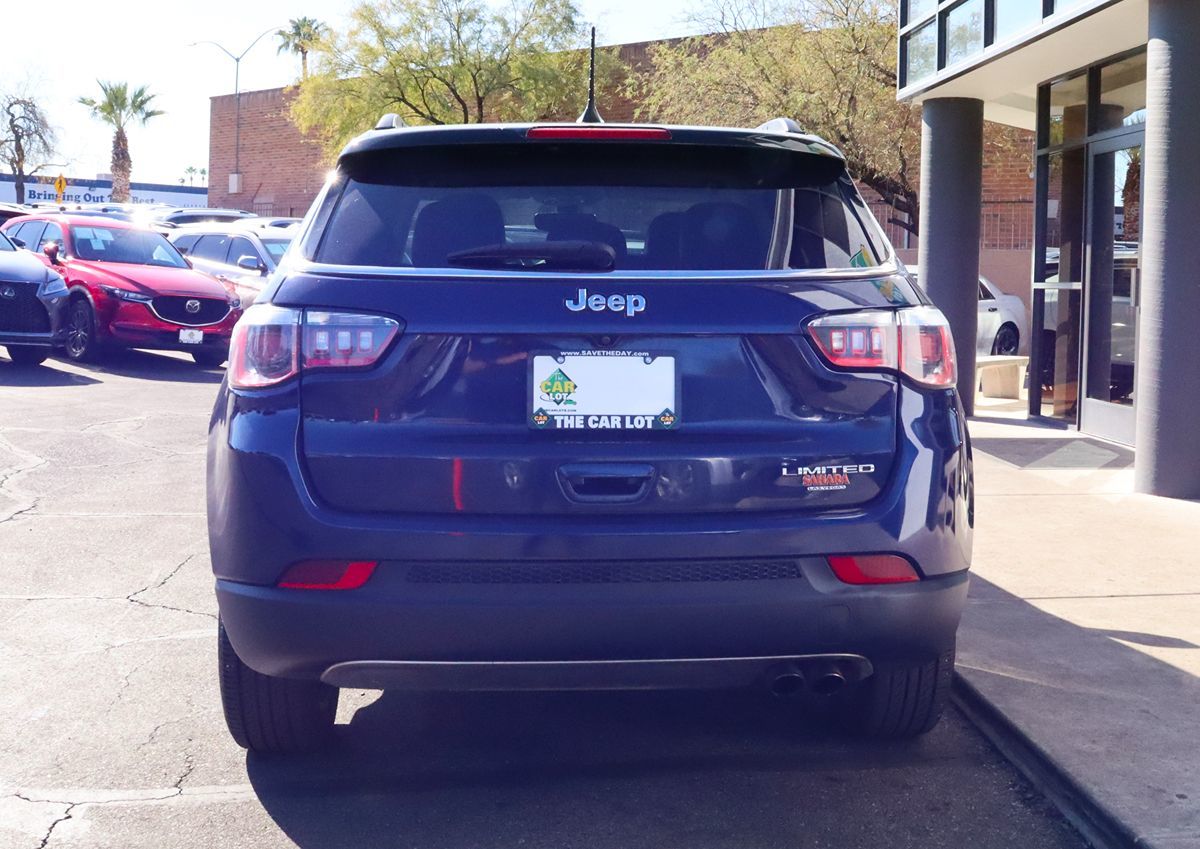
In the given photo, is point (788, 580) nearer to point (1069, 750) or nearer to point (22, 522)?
point (1069, 750)

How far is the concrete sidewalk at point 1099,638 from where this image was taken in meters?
3.95

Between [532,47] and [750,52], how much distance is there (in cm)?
1590

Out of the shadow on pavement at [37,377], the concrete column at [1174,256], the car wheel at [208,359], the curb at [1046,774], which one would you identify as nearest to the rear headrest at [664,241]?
the curb at [1046,774]

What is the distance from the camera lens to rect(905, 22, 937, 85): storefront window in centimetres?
1332

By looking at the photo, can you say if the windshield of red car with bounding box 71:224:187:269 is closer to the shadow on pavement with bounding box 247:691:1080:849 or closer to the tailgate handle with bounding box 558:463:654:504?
the shadow on pavement with bounding box 247:691:1080:849

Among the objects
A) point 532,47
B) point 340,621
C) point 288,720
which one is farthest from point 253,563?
point 532,47

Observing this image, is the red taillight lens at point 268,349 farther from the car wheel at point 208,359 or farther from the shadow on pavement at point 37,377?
the car wheel at point 208,359

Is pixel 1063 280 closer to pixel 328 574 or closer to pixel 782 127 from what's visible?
pixel 782 127

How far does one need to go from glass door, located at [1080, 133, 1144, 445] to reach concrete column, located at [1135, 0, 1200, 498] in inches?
90.4

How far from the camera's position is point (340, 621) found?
3.39m

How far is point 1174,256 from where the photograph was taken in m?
8.84

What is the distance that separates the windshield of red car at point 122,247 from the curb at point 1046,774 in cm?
1511

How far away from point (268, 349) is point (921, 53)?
11.5m

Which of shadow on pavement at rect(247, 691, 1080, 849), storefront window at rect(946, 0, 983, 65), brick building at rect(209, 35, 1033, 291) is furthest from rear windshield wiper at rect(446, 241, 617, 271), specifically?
brick building at rect(209, 35, 1033, 291)
